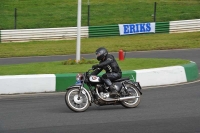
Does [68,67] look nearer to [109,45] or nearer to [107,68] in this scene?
[107,68]

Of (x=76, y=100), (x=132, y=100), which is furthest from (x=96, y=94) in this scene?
(x=132, y=100)

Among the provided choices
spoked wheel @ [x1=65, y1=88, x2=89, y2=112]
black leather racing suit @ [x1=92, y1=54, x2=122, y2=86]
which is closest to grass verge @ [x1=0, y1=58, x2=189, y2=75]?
black leather racing suit @ [x1=92, y1=54, x2=122, y2=86]

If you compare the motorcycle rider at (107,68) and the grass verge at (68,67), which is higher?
the motorcycle rider at (107,68)

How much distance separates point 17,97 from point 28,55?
12859 millimetres

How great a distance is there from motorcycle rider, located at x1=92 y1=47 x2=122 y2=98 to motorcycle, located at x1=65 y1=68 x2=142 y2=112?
0.09 meters

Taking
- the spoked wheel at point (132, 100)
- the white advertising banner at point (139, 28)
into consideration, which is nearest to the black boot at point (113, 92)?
the spoked wheel at point (132, 100)

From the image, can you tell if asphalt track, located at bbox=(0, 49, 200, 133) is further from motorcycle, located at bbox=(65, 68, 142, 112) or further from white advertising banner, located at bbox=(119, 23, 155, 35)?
white advertising banner, located at bbox=(119, 23, 155, 35)

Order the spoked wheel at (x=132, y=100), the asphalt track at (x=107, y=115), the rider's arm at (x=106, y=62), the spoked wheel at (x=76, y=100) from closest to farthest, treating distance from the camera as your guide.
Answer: the asphalt track at (x=107, y=115) → the spoked wheel at (x=76, y=100) → the rider's arm at (x=106, y=62) → the spoked wheel at (x=132, y=100)

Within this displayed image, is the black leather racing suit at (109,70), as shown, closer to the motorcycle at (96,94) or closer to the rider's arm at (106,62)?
the rider's arm at (106,62)

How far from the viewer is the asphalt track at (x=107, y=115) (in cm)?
1016

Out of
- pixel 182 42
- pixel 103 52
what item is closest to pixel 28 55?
pixel 182 42

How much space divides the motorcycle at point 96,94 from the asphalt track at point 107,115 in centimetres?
18

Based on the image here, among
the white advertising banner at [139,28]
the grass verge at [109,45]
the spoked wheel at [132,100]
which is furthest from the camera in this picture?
the white advertising banner at [139,28]

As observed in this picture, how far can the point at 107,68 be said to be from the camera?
1250cm
